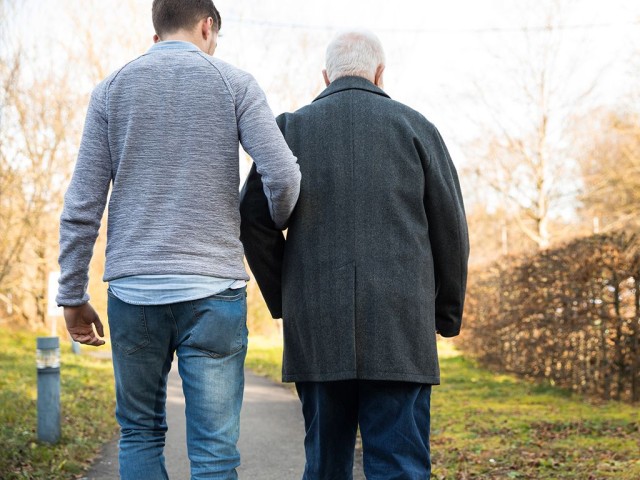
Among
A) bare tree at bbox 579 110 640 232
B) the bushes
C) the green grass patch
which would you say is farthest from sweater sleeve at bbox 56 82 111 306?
bare tree at bbox 579 110 640 232

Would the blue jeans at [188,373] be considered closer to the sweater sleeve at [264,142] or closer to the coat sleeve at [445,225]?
the sweater sleeve at [264,142]

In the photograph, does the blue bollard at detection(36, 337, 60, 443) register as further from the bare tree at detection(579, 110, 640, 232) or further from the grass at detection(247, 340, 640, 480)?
the bare tree at detection(579, 110, 640, 232)

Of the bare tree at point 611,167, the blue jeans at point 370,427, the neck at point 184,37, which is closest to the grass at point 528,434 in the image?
the blue jeans at point 370,427

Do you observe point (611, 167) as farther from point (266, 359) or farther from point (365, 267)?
point (365, 267)

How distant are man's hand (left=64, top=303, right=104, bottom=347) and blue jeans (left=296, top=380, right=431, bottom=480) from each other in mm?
720

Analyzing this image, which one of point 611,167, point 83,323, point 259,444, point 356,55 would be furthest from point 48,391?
point 611,167

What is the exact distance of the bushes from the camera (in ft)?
26.8

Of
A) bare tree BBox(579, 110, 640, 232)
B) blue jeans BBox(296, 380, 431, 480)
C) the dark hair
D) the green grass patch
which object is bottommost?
the green grass patch

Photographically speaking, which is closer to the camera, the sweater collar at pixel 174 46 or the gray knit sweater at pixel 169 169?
the gray knit sweater at pixel 169 169

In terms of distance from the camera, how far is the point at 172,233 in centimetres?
246

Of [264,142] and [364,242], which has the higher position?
[264,142]

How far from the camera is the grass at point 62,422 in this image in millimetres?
5092

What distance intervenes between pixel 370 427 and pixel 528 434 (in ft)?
13.6

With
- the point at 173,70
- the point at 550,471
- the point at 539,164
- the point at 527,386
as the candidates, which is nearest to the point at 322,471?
the point at 173,70
